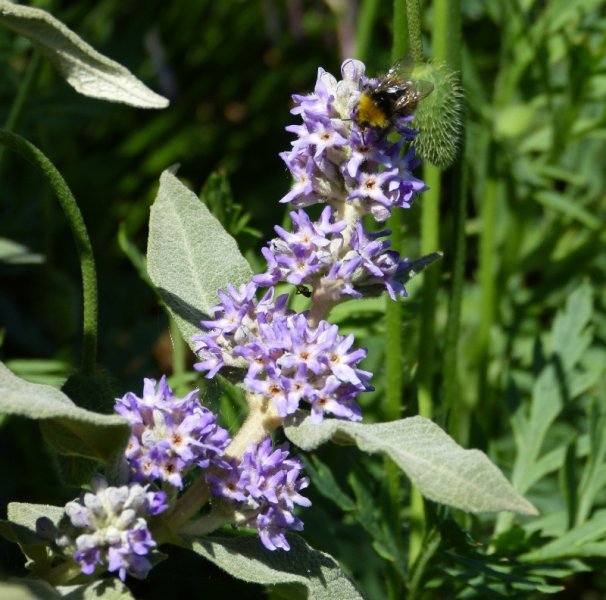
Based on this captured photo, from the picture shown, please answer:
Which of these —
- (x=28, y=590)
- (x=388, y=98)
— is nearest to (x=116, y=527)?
(x=28, y=590)

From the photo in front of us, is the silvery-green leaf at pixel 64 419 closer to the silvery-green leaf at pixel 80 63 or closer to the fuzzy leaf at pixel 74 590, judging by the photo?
the fuzzy leaf at pixel 74 590

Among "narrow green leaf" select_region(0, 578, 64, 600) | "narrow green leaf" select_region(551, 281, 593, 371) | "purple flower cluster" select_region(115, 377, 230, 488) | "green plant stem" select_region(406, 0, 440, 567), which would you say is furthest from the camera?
"narrow green leaf" select_region(551, 281, 593, 371)

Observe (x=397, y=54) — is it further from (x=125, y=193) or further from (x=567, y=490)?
(x=125, y=193)

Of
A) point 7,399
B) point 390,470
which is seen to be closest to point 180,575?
point 390,470

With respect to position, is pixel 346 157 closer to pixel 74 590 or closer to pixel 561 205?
pixel 74 590

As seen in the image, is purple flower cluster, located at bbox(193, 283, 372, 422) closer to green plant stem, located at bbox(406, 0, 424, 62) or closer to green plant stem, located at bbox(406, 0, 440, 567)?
green plant stem, located at bbox(406, 0, 424, 62)

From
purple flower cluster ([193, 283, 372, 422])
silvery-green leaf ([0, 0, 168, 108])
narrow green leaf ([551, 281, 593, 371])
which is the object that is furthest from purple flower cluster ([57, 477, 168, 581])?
narrow green leaf ([551, 281, 593, 371])

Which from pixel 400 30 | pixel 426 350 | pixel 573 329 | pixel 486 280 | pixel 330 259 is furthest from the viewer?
pixel 486 280
